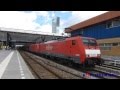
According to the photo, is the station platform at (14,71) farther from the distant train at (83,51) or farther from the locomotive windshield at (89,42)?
the locomotive windshield at (89,42)

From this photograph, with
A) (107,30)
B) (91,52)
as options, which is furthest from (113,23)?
(91,52)

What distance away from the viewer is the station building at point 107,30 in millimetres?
34281

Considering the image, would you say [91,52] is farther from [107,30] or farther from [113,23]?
[107,30]

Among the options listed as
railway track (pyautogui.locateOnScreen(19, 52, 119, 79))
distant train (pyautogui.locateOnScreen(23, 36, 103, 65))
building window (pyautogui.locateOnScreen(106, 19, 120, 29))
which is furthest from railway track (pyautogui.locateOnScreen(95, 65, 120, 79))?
building window (pyautogui.locateOnScreen(106, 19, 120, 29))

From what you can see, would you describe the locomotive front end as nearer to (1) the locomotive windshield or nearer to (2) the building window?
(1) the locomotive windshield

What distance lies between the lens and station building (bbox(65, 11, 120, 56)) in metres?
34.3

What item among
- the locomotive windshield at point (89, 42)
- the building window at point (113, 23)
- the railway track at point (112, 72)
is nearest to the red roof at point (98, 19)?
the building window at point (113, 23)

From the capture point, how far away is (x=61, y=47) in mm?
27203

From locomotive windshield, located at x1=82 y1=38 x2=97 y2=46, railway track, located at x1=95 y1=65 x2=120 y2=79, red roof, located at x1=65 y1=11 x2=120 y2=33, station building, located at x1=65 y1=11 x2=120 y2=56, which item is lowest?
railway track, located at x1=95 y1=65 x2=120 y2=79

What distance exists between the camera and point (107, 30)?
3719 cm

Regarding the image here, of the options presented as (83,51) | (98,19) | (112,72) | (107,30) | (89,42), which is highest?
(98,19)
